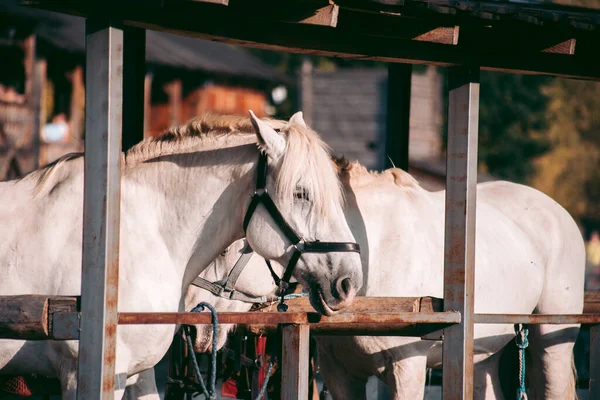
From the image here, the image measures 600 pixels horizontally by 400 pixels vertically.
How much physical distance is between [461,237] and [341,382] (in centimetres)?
142

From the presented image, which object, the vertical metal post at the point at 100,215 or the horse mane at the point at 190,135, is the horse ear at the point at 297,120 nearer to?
the horse mane at the point at 190,135

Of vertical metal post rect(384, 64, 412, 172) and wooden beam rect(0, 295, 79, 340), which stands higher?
vertical metal post rect(384, 64, 412, 172)

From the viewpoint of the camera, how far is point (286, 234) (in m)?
3.93

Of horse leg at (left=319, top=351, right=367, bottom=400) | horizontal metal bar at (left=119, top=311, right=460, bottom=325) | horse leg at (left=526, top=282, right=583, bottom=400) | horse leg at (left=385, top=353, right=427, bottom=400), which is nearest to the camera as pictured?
horizontal metal bar at (left=119, top=311, right=460, bottom=325)

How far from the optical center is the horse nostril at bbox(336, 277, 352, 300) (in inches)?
150

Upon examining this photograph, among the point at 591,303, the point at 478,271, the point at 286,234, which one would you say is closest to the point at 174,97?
the point at 591,303

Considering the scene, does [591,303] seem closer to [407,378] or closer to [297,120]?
[407,378]

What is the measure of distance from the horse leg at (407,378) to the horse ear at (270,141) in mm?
1481

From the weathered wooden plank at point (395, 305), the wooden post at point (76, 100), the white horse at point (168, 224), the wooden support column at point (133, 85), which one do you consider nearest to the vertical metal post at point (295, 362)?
the white horse at point (168, 224)

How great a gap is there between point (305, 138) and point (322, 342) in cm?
156

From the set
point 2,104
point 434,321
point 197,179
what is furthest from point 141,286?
point 2,104

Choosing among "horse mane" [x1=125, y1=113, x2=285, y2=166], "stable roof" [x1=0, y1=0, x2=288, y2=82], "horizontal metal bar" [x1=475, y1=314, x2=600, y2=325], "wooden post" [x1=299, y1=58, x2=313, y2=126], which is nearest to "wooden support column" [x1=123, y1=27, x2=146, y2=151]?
"horse mane" [x1=125, y1=113, x2=285, y2=166]

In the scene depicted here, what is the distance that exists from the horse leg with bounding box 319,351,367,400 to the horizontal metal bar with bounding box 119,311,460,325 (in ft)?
3.85

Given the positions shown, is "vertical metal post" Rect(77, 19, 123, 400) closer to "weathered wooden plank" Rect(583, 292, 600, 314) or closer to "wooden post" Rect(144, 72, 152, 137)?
"weathered wooden plank" Rect(583, 292, 600, 314)
